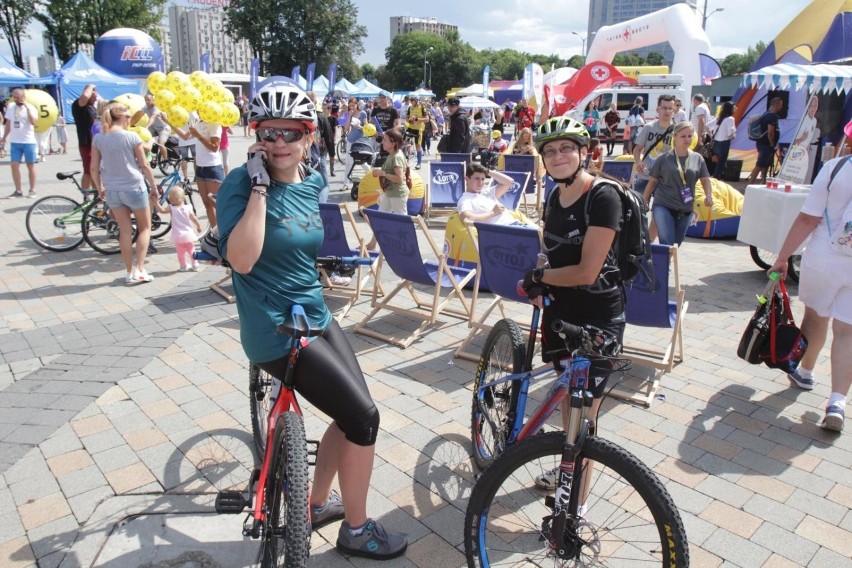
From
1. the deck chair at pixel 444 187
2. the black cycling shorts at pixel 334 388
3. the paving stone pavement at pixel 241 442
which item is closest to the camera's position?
the black cycling shorts at pixel 334 388

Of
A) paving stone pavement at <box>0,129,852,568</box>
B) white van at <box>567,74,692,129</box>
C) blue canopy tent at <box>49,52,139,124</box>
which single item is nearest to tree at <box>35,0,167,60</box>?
blue canopy tent at <box>49,52,139,124</box>

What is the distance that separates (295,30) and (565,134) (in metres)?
74.8

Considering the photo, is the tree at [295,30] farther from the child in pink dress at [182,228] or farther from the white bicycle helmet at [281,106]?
the white bicycle helmet at [281,106]

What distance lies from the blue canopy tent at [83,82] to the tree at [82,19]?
28.0 meters

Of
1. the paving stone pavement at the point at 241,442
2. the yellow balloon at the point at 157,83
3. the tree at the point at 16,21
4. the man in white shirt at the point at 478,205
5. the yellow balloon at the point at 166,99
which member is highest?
the tree at the point at 16,21

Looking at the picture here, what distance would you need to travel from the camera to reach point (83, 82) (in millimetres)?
26562

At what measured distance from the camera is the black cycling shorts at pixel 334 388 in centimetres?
233

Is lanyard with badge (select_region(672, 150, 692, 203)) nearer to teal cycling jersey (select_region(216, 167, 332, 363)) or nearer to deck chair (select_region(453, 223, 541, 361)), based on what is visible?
deck chair (select_region(453, 223, 541, 361))

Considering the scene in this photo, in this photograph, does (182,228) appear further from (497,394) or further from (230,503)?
(230,503)

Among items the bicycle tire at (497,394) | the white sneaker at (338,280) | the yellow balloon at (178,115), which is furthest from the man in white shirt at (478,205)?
the yellow balloon at (178,115)

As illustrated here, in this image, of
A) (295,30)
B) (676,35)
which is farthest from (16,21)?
(676,35)

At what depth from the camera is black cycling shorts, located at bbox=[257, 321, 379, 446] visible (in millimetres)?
2332

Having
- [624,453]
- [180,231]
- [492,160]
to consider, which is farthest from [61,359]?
[492,160]

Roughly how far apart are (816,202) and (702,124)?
12.8m
